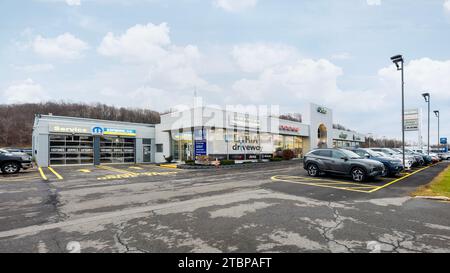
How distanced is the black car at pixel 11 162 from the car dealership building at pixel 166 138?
7277mm

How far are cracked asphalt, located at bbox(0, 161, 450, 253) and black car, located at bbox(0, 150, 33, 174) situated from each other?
8968 mm

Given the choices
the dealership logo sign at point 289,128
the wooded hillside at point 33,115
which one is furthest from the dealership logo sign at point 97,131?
the wooded hillside at point 33,115

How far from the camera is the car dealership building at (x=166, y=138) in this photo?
21.9 m

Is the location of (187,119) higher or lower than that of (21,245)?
higher

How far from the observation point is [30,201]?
723 centimetres

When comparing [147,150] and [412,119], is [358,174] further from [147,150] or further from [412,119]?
[147,150]

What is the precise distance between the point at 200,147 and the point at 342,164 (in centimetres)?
1329

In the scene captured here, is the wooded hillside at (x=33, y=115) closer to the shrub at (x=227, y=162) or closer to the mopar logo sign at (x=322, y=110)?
the mopar logo sign at (x=322, y=110)

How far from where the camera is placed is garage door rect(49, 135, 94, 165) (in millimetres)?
22359

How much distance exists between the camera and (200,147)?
21656 millimetres

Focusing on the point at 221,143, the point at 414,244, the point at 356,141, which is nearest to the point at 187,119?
the point at 221,143
